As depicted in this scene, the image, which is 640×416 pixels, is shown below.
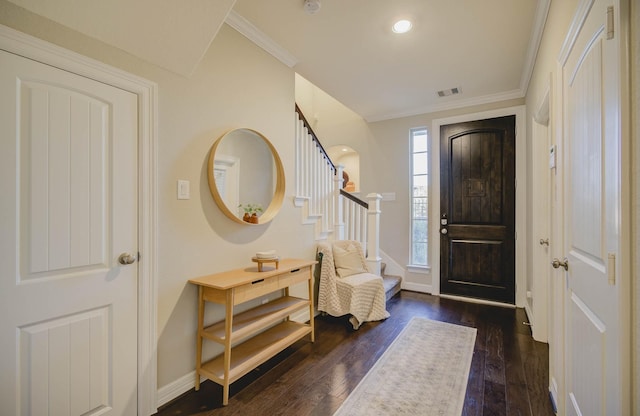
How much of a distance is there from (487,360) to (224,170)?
96.3 inches

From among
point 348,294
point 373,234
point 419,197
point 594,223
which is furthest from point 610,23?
point 419,197

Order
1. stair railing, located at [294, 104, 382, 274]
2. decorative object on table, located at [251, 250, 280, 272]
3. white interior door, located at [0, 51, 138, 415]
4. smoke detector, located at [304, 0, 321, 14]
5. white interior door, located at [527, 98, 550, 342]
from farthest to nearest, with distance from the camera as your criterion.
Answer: stair railing, located at [294, 104, 382, 274] < white interior door, located at [527, 98, 550, 342] < decorative object on table, located at [251, 250, 280, 272] < smoke detector, located at [304, 0, 321, 14] < white interior door, located at [0, 51, 138, 415]

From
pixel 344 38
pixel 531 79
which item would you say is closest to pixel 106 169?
pixel 344 38

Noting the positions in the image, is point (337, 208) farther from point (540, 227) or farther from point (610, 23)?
point (610, 23)

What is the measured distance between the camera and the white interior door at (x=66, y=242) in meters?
1.24

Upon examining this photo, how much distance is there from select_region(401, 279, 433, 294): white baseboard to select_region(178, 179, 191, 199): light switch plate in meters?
3.29

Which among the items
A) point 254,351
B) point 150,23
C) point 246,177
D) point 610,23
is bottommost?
point 254,351

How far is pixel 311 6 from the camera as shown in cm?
205

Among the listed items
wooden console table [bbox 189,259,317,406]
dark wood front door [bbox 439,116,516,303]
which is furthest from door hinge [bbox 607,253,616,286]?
dark wood front door [bbox 439,116,516,303]

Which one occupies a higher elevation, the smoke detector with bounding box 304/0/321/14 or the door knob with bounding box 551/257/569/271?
the smoke detector with bounding box 304/0/321/14

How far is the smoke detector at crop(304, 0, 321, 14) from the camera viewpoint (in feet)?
6.61

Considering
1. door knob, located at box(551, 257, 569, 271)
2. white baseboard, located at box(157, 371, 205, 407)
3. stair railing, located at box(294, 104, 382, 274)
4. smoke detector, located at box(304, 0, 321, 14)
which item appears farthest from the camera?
stair railing, located at box(294, 104, 382, 274)

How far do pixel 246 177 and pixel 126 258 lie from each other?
1021 millimetres

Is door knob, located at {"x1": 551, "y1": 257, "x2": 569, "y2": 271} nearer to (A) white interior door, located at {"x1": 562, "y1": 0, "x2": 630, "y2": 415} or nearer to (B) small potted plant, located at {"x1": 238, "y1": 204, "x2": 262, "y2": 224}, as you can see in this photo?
(A) white interior door, located at {"x1": 562, "y1": 0, "x2": 630, "y2": 415}
